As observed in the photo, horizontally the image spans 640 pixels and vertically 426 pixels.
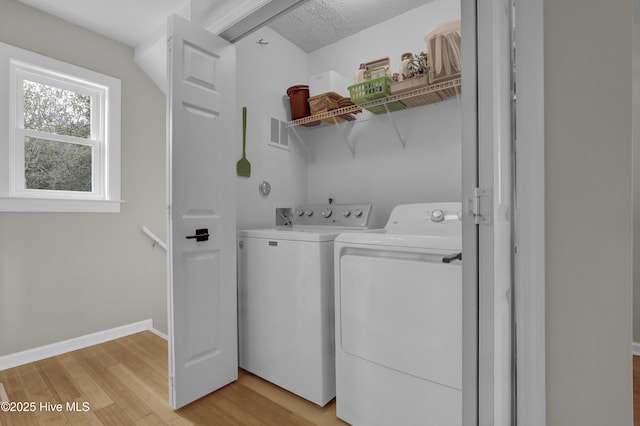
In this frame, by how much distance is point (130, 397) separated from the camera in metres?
1.76

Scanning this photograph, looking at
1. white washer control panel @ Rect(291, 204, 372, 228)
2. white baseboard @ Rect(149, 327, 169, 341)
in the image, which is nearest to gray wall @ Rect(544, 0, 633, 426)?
white washer control panel @ Rect(291, 204, 372, 228)

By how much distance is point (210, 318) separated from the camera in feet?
5.96

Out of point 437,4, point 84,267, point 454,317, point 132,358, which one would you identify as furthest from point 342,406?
point 437,4

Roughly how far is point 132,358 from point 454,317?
231 centimetres

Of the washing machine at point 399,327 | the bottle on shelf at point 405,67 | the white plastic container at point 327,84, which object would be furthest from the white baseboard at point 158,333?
the bottle on shelf at point 405,67

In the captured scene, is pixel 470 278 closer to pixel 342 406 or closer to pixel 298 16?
pixel 342 406

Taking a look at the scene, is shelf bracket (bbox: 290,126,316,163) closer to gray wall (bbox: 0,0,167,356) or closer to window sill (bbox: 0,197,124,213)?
gray wall (bbox: 0,0,167,356)

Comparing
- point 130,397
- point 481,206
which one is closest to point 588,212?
point 481,206

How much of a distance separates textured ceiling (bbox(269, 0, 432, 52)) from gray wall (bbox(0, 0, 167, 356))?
146 centimetres

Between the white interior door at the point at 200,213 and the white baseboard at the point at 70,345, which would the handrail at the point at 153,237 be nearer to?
the white baseboard at the point at 70,345

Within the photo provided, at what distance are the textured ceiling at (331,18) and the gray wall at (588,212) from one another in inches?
70.2

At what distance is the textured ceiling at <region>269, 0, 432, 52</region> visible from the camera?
223 cm

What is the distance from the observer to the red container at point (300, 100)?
254 cm

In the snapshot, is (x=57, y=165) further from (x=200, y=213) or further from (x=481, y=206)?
(x=481, y=206)
